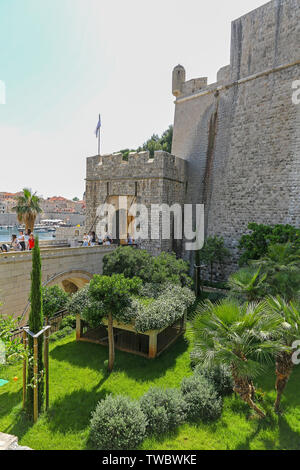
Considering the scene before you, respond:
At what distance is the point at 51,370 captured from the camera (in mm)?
9023

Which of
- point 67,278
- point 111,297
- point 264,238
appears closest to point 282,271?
point 264,238

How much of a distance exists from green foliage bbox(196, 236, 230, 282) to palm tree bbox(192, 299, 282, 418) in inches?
344

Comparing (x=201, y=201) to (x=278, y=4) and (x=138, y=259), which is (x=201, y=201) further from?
(x=278, y=4)

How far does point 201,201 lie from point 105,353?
453 inches

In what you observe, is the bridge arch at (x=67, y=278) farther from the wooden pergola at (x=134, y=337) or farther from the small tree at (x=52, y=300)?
the wooden pergola at (x=134, y=337)

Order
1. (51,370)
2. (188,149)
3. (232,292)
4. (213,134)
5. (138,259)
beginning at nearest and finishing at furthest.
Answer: (51,370), (232,292), (138,259), (213,134), (188,149)

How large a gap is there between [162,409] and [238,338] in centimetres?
277

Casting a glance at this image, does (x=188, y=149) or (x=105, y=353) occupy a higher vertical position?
(x=188, y=149)

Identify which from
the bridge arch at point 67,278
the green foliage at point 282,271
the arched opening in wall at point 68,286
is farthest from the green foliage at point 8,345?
the arched opening in wall at point 68,286

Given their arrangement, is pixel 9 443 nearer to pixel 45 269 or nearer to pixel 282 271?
pixel 45 269

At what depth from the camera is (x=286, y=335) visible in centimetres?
597

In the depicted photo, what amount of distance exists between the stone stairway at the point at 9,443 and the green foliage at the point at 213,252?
1111cm
